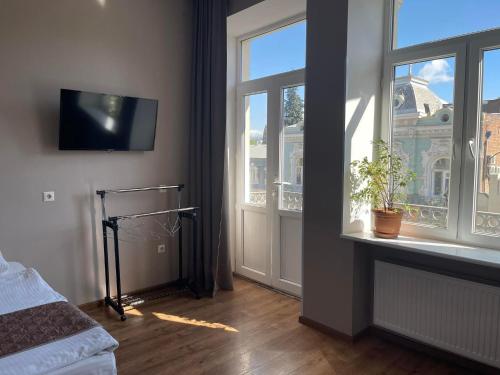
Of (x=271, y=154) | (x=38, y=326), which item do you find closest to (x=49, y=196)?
(x=38, y=326)

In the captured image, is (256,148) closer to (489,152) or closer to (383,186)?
(383,186)

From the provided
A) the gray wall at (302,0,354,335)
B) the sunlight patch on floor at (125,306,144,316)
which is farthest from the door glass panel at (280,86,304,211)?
the sunlight patch on floor at (125,306,144,316)

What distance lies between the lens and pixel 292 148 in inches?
135

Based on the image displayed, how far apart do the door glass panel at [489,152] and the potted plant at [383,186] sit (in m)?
0.41

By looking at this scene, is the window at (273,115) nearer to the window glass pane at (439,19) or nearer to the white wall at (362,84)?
the white wall at (362,84)

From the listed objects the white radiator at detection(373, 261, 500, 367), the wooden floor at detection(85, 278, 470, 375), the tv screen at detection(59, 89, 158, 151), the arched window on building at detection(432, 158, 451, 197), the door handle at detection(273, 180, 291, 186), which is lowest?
the wooden floor at detection(85, 278, 470, 375)

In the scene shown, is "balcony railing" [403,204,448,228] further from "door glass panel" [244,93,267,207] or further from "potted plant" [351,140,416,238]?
"door glass panel" [244,93,267,207]

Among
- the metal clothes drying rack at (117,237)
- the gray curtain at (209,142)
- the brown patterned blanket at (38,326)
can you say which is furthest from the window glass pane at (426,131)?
the brown patterned blanket at (38,326)

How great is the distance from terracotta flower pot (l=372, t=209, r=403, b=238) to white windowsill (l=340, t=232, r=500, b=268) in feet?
0.17

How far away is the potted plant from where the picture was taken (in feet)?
8.44

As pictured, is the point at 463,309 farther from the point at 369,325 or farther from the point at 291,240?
the point at 291,240

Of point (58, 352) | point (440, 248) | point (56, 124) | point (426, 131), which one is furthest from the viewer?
point (56, 124)

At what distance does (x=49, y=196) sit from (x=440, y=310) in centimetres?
299

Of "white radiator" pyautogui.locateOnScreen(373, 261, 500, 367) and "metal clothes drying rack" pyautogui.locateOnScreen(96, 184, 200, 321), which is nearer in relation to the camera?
"white radiator" pyautogui.locateOnScreen(373, 261, 500, 367)
